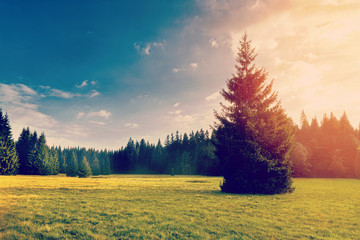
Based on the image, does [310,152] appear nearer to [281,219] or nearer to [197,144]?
[197,144]

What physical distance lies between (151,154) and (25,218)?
11920 cm

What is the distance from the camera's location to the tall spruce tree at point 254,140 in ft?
63.9

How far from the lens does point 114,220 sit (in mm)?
9023

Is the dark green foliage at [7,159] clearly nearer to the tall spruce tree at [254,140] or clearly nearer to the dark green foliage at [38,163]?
the dark green foliage at [38,163]

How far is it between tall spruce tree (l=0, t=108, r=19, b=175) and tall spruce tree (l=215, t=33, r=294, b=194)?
214ft

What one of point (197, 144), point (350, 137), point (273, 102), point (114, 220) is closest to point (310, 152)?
point (350, 137)

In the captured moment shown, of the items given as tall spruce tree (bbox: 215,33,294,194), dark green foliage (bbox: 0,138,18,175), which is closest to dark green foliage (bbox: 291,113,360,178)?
tall spruce tree (bbox: 215,33,294,194)

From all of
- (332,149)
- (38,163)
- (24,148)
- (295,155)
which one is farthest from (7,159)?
(332,149)

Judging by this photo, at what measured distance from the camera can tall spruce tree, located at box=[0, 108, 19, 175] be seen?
5561 centimetres

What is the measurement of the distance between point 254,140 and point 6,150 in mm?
70089

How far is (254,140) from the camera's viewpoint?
20.1m

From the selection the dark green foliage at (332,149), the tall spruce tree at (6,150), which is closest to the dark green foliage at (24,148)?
the tall spruce tree at (6,150)

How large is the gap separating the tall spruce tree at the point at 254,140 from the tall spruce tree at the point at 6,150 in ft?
214

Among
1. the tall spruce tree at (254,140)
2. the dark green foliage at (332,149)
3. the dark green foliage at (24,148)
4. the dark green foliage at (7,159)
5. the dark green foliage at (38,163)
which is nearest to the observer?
the tall spruce tree at (254,140)
